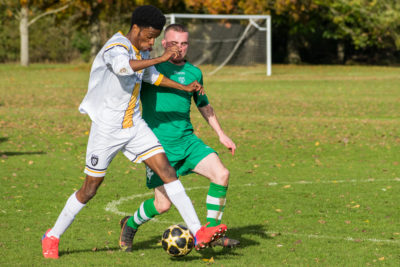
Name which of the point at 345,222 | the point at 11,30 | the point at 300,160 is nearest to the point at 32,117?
the point at 300,160

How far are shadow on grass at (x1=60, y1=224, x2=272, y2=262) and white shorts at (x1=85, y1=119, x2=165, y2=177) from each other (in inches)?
39.2

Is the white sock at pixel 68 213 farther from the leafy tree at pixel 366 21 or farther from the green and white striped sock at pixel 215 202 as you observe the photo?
the leafy tree at pixel 366 21

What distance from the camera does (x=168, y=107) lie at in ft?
22.1

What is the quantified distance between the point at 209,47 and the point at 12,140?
23514 mm

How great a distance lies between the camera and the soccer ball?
247 inches

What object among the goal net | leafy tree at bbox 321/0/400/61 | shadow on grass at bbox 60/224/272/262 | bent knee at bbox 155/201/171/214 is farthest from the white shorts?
leafy tree at bbox 321/0/400/61

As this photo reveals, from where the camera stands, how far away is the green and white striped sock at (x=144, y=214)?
682 cm

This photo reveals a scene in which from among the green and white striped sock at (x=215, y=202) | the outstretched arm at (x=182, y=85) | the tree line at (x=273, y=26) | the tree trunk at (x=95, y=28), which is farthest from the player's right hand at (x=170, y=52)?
the tree trunk at (x=95, y=28)

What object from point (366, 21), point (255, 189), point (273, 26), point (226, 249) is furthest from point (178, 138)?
point (273, 26)

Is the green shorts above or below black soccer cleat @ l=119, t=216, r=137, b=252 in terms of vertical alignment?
above

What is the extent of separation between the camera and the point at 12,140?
52.6 feet

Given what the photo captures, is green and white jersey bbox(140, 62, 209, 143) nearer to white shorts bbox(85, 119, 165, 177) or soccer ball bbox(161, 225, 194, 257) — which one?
white shorts bbox(85, 119, 165, 177)

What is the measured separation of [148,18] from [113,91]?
67 centimetres

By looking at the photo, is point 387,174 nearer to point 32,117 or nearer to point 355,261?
point 355,261
